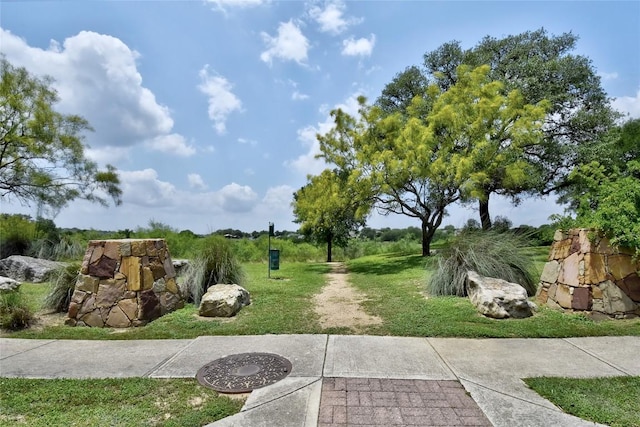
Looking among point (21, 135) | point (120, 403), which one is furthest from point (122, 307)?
point (21, 135)

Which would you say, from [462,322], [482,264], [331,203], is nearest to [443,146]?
[331,203]

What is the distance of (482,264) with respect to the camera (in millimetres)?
7266

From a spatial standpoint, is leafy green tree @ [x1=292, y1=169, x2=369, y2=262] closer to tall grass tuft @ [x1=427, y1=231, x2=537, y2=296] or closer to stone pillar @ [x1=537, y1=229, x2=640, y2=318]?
tall grass tuft @ [x1=427, y1=231, x2=537, y2=296]

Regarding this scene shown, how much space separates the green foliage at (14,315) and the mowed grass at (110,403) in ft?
8.07

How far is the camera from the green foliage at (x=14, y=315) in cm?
558

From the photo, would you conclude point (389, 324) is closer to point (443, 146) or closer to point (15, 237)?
point (443, 146)

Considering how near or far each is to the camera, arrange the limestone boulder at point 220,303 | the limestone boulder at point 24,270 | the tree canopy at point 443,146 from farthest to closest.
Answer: the tree canopy at point 443,146 → the limestone boulder at point 24,270 → the limestone boulder at point 220,303

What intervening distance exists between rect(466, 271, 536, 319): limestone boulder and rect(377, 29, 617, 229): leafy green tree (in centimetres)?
973

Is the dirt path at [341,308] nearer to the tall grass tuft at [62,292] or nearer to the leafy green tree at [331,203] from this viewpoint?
the tall grass tuft at [62,292]

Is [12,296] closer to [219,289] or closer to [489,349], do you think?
[219,289]

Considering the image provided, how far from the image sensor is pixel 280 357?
4.11 m

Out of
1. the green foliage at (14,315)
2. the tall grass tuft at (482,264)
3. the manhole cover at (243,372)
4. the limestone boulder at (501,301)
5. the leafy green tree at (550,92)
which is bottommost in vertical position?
the manhole cover at (243,372)

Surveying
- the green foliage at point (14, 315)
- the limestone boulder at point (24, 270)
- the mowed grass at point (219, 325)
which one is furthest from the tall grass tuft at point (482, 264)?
the limestone boulder at point (24, 270)

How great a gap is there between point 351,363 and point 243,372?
3.56 feet
